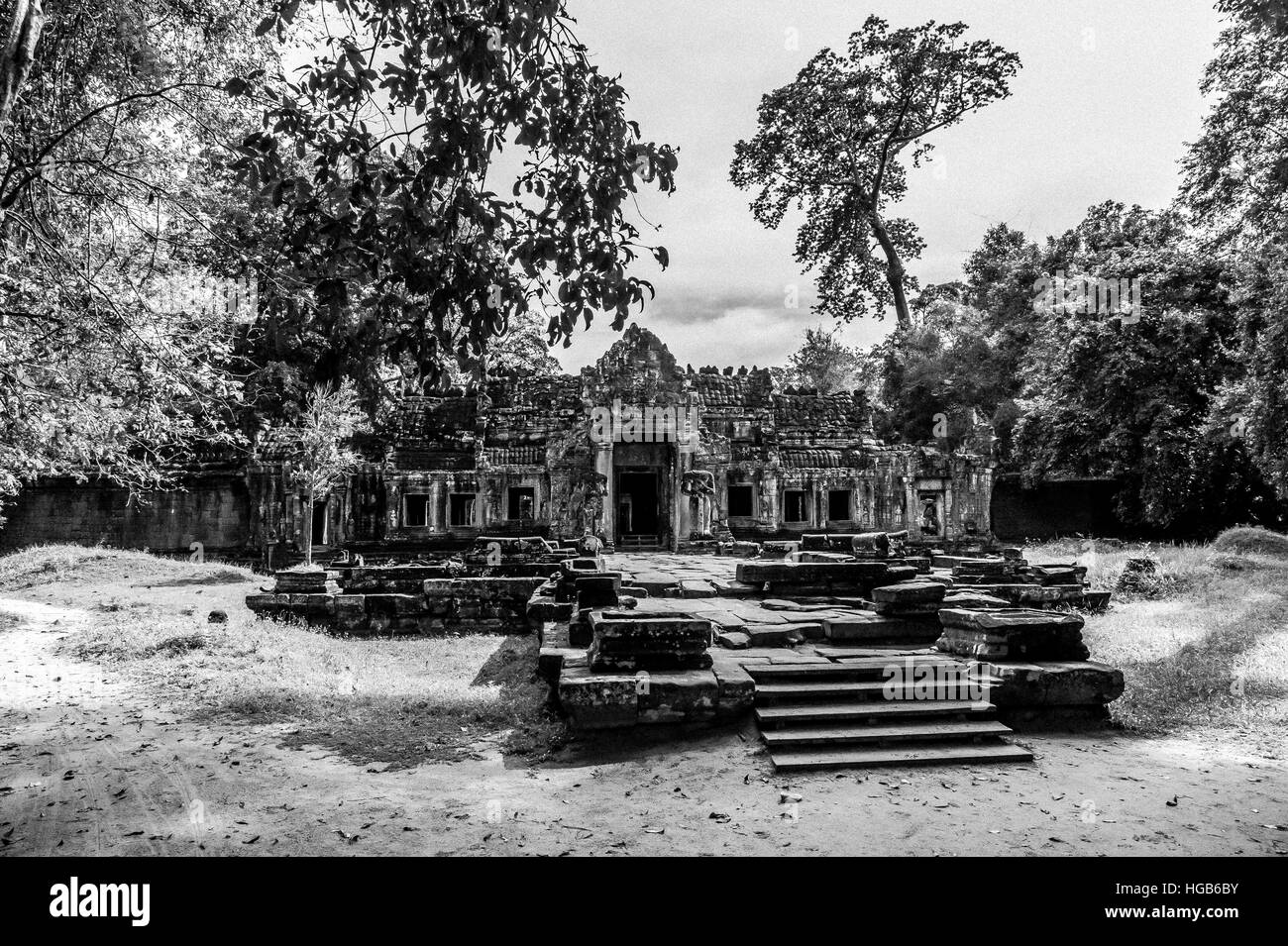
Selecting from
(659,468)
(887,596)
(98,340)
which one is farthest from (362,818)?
(659,468)

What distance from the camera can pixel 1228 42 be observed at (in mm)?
14195

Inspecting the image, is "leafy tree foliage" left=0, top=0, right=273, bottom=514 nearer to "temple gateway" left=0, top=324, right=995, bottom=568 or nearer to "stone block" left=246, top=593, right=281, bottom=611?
"stone block" left=246, top=593, right=281, bottom=611

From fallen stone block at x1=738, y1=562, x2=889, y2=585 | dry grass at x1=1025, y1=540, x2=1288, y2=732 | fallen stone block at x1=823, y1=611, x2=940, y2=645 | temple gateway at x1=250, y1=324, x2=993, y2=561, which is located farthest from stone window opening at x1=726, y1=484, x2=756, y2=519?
fallen stone block at x1=823, y1=611, x2=940, y2=645

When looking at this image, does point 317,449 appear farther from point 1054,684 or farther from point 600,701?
point 1054,684

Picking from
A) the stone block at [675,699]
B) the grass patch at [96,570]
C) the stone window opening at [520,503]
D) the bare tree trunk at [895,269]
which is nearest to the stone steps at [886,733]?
the stone block at [675,699]

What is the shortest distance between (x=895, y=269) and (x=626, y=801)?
101 feet

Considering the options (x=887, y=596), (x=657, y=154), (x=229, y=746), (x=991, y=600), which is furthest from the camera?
(x=991, y=600)

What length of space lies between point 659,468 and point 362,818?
638 inches

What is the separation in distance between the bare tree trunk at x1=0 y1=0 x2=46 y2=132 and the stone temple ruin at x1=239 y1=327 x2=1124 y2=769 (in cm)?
504

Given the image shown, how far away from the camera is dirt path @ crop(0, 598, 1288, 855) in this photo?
136 inches

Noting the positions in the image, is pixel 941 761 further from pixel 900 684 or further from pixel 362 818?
pixel 362 818

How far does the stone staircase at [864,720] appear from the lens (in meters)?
4.54

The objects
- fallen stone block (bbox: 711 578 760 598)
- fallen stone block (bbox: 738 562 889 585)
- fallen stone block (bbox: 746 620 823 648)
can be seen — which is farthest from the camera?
fallen stone block (bbox: 711 578 760 598)

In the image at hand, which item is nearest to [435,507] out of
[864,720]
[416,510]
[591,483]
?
[416,510]
